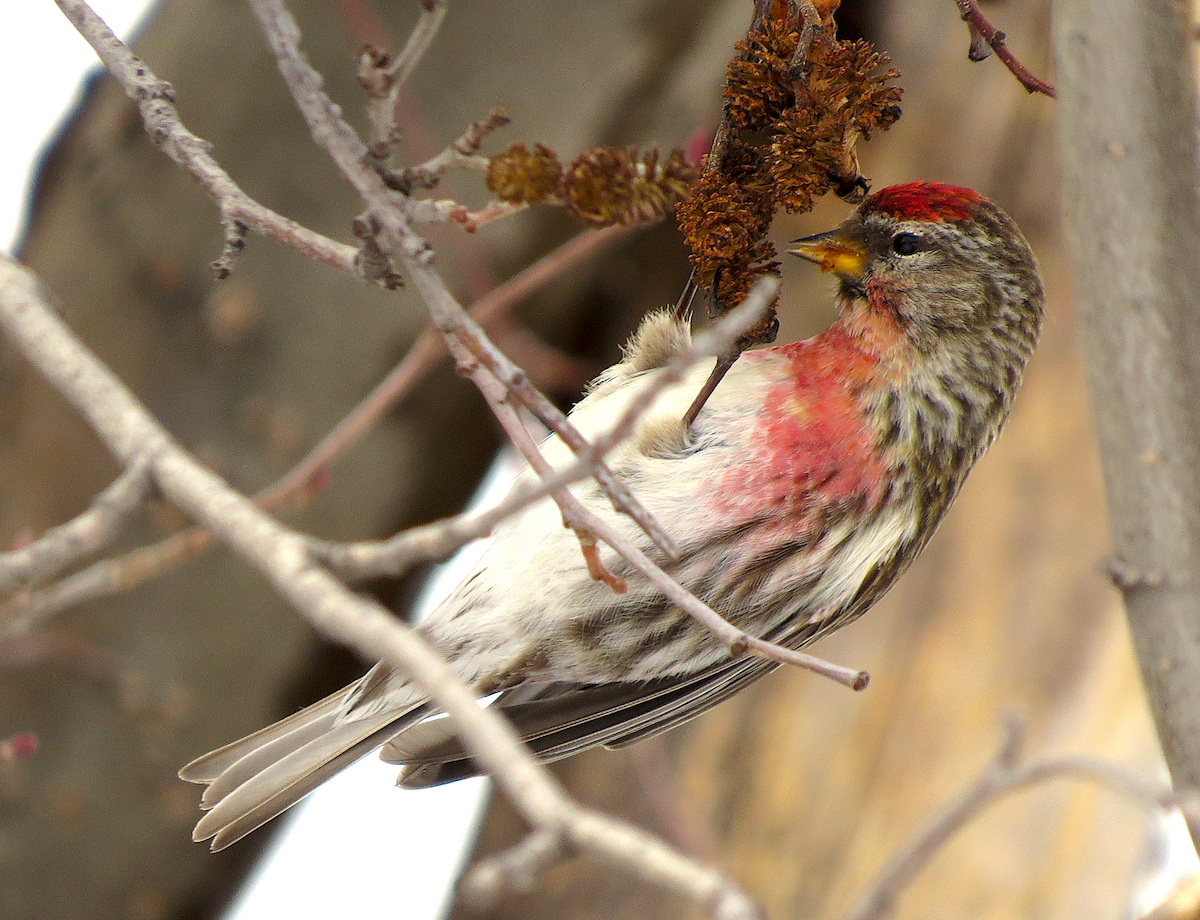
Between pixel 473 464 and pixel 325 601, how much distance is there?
276 cm

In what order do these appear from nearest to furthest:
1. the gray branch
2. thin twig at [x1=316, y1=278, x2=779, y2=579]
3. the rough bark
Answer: thin twig at [x1=316, y1=278, x2=779, y2=579]
the gray branch
the rough bark

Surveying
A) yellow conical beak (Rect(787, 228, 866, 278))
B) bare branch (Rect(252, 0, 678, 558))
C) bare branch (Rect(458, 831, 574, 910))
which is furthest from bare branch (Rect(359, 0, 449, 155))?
yellow conical beak (Rect(787, 228, 866, 278))

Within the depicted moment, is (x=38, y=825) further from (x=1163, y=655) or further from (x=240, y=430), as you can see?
(x=1163, y=655)

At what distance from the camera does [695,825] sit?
336 centimetres

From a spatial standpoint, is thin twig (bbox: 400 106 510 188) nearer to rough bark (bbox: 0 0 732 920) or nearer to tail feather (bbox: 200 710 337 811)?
tail feather (bbox: 200 710 337 811)

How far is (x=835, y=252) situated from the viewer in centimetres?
237

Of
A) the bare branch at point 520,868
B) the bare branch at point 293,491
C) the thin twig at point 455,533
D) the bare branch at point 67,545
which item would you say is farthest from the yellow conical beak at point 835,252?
the bare branch at point 520,868

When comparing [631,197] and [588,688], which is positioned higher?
[631,197]

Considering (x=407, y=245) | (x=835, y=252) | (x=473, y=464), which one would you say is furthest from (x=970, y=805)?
(x=473, y=464)

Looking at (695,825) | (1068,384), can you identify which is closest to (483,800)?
(695,825)

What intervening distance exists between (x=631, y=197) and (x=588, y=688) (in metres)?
1.34

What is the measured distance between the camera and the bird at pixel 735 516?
2.21 metres

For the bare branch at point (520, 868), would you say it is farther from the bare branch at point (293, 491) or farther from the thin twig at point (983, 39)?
the thin twig at point (983, 39)

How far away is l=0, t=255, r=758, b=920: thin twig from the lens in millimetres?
696
